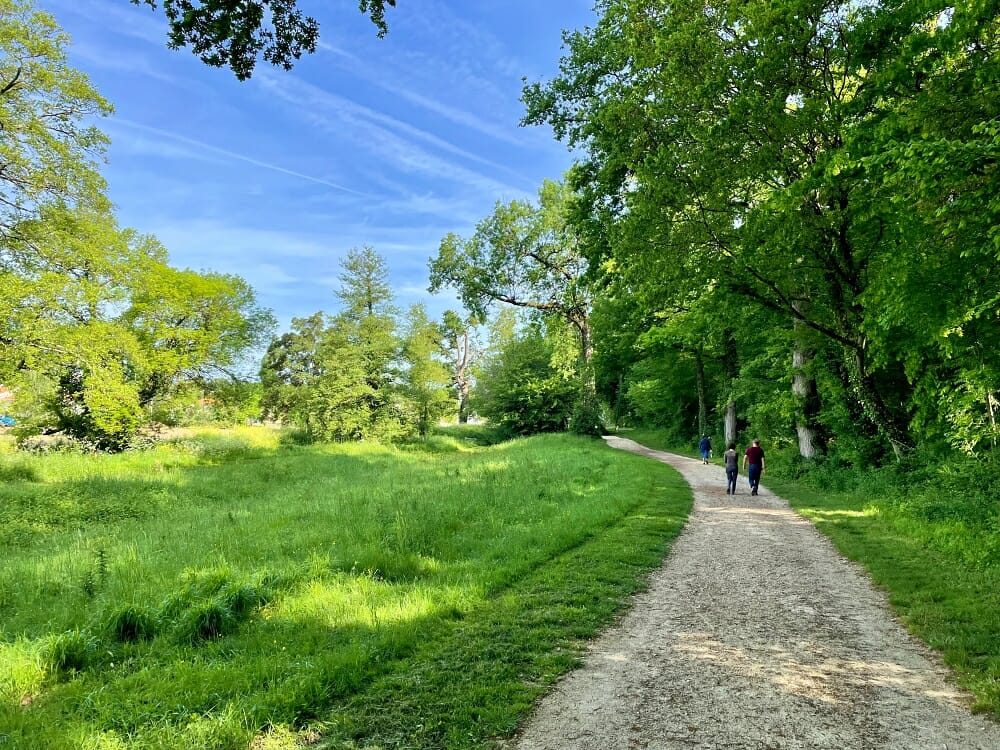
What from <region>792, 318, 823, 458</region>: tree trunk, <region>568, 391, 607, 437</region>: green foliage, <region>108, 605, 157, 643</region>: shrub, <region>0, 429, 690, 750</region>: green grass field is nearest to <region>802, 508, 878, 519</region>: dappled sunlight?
<region>0, 429, 690, 750</region>: green grass field

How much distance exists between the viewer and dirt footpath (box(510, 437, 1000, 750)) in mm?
3703

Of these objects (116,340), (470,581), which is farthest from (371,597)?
(116,340)

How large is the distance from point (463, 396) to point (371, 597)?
5584cm

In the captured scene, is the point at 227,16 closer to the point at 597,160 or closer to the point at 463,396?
the point at 597,160

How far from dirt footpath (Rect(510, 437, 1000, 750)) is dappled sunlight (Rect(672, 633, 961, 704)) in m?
0.01

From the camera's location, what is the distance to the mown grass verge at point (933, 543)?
504 centimetres

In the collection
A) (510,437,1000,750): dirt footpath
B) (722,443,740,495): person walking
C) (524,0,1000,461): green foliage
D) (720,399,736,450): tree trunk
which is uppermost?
(524,0,1000,461): green foliage

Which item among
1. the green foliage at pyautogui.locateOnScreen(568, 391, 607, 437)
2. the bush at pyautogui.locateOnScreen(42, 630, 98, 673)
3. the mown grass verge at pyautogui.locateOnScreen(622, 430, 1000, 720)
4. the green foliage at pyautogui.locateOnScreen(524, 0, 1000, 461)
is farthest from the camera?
the green foliage at pyautogui.locateOnScreen(568, 391, 607, 437)

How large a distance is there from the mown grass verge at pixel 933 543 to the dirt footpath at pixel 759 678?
285 millimetres

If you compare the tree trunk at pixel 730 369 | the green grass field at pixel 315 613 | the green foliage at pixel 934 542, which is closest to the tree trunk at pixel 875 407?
the green foliage at pixel 934 542

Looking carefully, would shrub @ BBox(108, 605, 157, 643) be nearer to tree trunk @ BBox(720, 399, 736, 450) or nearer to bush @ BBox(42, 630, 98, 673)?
bush @ BBox(42, 630, 98, 673)

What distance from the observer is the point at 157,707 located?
3906 mm

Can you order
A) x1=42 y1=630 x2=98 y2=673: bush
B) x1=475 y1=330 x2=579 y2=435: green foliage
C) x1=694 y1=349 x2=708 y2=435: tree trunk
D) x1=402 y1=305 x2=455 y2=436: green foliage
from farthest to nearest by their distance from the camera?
x1=475 y1=330 x2=579 y2=435: green foliage, x1=402 y1=305 x2=455 y2=436: green foliage, x1=694 y1=349 x2=708 y2=435: tree trunk, x1=42 y1=630 x2=98 y2=673: bush

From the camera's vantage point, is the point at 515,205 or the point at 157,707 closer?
the point at 157,707
